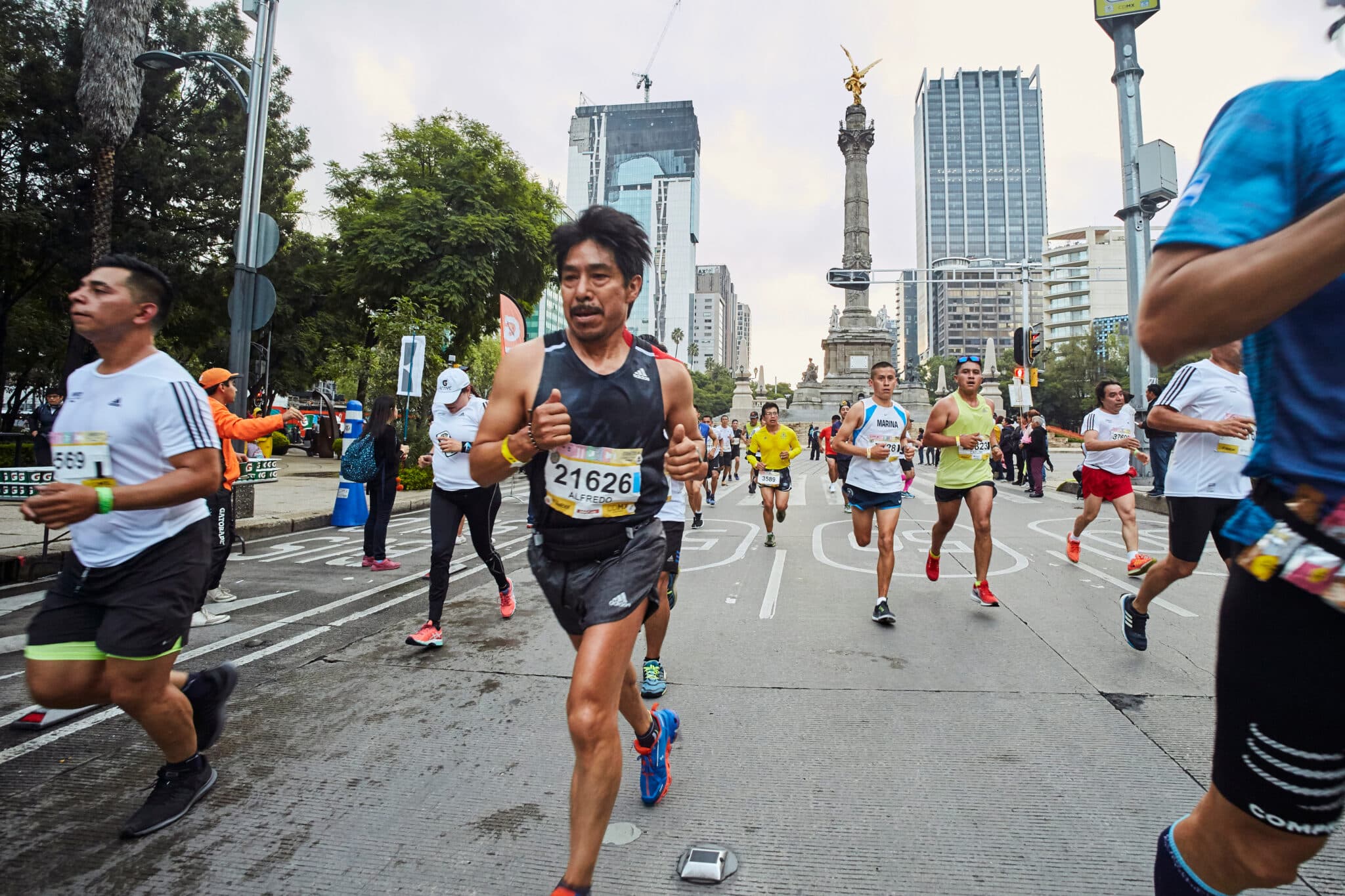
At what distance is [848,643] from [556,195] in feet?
93.2

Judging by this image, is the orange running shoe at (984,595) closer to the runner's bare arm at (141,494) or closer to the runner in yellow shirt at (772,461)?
the runner in yellow shirt at (772,461)

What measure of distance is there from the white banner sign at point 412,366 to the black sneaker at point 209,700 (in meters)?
10.1

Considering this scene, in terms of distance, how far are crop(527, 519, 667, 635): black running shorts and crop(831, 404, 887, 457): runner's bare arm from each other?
377cm

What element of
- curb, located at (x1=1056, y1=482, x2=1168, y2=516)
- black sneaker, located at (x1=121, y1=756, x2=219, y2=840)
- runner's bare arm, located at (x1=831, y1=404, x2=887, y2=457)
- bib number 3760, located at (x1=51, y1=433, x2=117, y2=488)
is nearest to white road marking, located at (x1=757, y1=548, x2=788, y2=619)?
runner's bare arm, located at (x1=831, y1=404, x2=887, y2=457)

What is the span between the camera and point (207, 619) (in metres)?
5.40

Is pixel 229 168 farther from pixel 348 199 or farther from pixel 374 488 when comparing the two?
pixel 374 488

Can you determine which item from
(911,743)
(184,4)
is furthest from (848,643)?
(184,4)

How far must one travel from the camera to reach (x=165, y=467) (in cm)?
260

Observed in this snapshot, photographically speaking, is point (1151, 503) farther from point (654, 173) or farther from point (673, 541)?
point (654, 173)

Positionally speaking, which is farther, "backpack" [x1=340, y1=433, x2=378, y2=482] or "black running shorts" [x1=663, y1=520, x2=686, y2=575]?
"backpack" [x1=340, y1=433, x2=378, y2=482]

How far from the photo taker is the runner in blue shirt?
3.68 ft

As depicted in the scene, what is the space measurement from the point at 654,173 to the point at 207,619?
6828 inches

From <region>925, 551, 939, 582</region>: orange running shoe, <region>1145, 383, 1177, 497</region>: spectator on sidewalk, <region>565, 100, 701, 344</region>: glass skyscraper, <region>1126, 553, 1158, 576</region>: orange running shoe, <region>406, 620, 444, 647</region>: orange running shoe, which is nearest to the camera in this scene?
<region>406, 620, 444, 647</region>: orange running shoe

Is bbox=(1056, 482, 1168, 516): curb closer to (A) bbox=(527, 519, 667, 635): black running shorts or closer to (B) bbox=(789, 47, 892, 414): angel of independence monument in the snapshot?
(A) bbox=(527, 519, 667, 635): black running shorts
